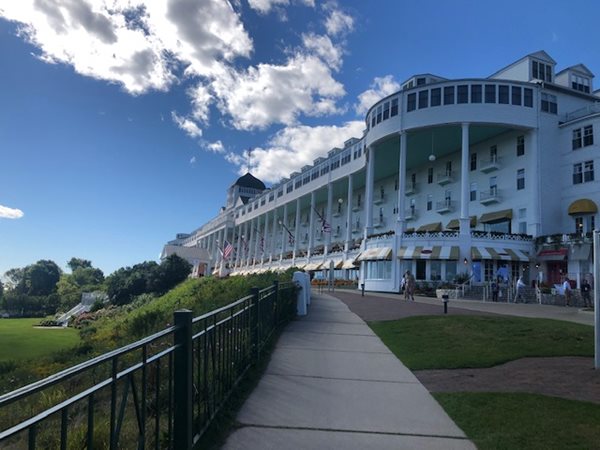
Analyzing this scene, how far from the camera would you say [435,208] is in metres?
47.2

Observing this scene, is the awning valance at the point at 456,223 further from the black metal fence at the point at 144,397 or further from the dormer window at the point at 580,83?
the black metal fence at the point at 144,397

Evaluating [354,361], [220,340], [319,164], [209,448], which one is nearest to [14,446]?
[209,448]

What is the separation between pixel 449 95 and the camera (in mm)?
38750

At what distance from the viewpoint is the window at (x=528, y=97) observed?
37750 mm

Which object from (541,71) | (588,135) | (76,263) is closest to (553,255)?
(588,135)

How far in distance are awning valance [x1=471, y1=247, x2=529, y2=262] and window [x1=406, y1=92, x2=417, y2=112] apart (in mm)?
12977

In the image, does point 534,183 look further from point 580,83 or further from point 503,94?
point 580,83

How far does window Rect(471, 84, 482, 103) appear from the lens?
37.9 m

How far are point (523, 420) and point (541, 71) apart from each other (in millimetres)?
43640

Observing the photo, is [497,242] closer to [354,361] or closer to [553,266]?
→ [553,266]

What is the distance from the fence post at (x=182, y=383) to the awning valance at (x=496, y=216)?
129 ft

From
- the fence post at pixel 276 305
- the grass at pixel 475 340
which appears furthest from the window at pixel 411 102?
the fence post at pixel 276 305

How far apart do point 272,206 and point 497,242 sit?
47.1 m

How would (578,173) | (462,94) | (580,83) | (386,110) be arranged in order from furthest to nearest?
Answer: (580,83) < (386,110) < (462,94) < (578,173)
